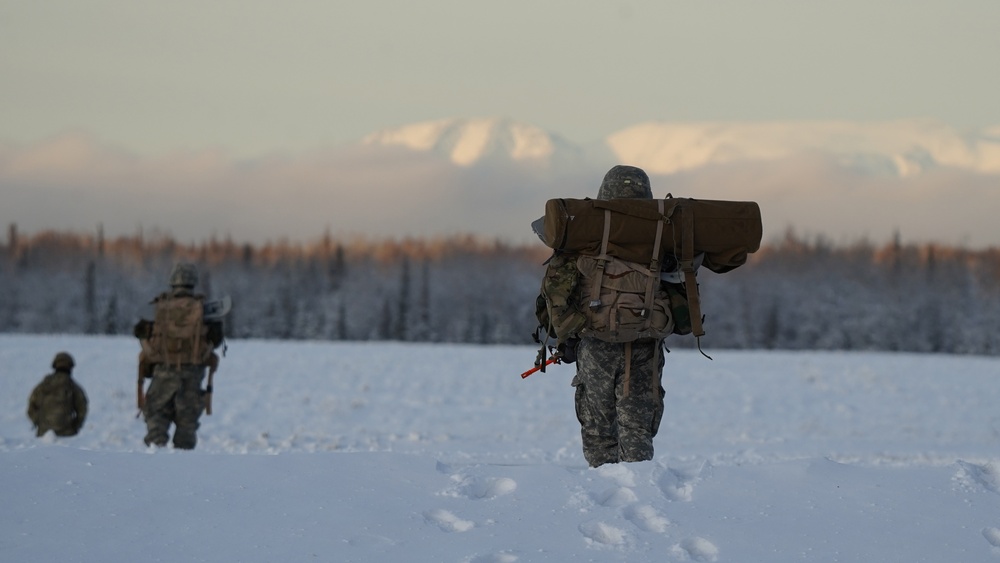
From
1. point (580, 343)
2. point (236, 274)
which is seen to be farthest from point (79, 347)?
point (236, 274)

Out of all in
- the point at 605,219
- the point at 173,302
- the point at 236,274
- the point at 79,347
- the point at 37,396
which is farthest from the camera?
the point at 236,274

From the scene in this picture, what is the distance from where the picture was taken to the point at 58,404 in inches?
459

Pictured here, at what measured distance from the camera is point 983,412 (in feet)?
56.3

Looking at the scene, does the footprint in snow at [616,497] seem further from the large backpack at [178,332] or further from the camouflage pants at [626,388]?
the large backpack at [178,332]

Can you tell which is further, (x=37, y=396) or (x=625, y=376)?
(x=37, y=396)

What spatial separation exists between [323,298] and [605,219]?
71.3 metres

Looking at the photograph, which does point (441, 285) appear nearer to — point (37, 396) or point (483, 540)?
point (37, 396)

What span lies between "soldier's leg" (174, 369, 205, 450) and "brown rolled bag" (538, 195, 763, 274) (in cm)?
558

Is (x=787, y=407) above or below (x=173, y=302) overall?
below

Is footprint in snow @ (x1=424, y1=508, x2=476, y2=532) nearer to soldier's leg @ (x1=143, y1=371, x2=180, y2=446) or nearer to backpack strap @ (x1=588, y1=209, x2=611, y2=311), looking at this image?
backpack strap @ (x1=588, y1=209, x2=611, y2=311)

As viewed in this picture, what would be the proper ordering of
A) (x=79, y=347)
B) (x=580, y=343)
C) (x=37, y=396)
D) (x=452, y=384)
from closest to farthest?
(x=580, y=343) < (x=37, y=396) < (x=452, y=384) < (x=79, y=347)

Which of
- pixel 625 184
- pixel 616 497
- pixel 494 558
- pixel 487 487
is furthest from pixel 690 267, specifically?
pixel 494 558

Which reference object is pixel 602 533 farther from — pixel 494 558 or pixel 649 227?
pixel 649 227

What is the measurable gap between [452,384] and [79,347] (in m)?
10.3
